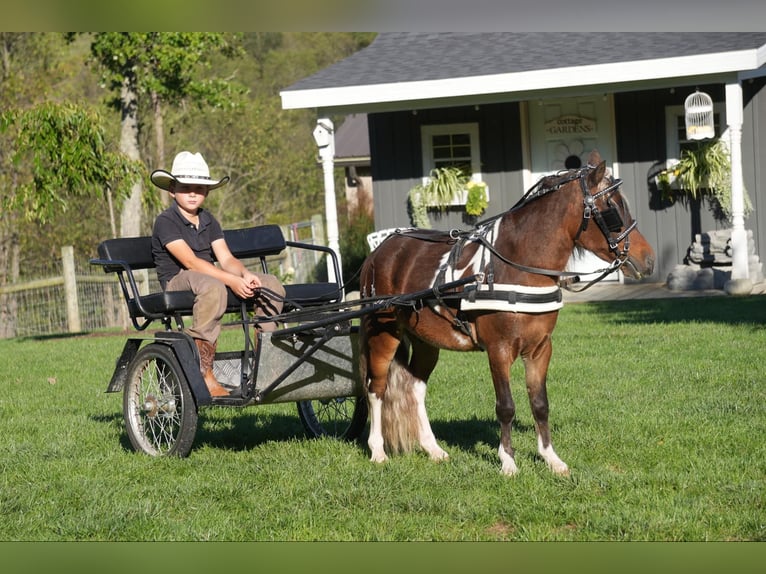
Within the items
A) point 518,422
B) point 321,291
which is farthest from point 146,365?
point 518,422

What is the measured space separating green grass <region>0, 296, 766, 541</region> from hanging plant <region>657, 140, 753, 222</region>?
6454mm

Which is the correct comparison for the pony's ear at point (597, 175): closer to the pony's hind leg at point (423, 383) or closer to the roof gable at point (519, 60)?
the pony's hind leg at point (423, 383)

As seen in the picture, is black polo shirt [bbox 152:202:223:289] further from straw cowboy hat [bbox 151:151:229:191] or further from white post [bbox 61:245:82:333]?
white post [bbox 61:245:82:333]

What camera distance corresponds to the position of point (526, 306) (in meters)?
6.34

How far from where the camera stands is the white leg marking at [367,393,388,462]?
7262 millimetres

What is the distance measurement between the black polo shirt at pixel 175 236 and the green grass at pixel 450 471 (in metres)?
1.38

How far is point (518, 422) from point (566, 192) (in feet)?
8.18

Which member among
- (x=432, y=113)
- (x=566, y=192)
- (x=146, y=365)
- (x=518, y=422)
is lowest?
(x=518, y=422)

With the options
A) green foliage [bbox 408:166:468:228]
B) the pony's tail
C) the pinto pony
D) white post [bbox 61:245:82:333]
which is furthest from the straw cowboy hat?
green foliage [bbox 408:166:468:228]

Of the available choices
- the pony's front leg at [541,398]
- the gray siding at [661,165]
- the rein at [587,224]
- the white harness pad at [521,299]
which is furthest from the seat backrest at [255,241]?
the gray siding at [661,165]

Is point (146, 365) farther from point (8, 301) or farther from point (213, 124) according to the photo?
point (213, 124)

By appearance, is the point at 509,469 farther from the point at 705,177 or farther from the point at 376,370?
the point at 705,177

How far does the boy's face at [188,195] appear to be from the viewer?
7562mm

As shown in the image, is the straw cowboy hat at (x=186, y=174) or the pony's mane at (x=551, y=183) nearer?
the pony's mane at (x=551, y=183)
